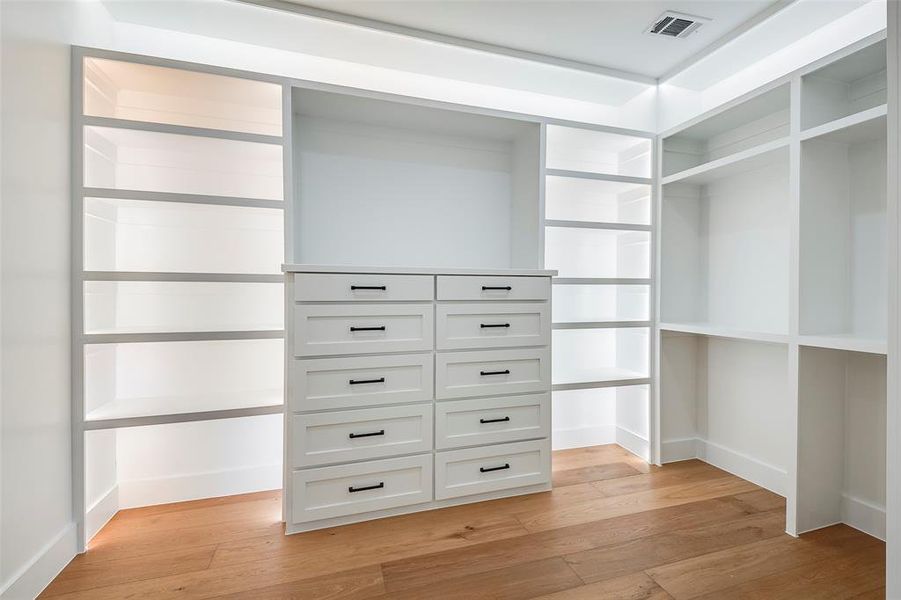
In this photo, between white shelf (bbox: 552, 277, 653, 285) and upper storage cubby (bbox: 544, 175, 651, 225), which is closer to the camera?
white shelf (bbox: 552, 277, 653, 285)

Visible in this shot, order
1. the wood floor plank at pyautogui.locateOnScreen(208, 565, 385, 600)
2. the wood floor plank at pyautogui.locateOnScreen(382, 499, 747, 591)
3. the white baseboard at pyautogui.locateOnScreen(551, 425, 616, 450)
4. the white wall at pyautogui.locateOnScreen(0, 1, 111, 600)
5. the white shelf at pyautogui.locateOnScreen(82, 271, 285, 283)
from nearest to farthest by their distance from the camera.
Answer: the white wall at pyautogui.locateOnScreen(0, 1, 111, 600), the wood floor plank at pyautogui.locateOnScreen(208, 565, 385, 600), the wood floor plank at pyautogui.locateOnScreen(382, 499, 747, 591), the white shelf at pyautogui.locateOnScreen(82, 271, 285, 283), the white baseboard at pyautogui.locateOnScreen(551, 425, 616, 450)

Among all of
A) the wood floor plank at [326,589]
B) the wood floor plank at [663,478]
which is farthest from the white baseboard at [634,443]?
the wood floor plank at [326,589]

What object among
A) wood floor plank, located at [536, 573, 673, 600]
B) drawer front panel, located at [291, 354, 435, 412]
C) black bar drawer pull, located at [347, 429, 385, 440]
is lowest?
wood floor plank, located at [536, 573, 673, 600]

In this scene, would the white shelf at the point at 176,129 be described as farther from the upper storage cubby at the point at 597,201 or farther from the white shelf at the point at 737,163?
the white shelf at the point at 737,163

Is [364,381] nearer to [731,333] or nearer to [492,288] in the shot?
[492,288]

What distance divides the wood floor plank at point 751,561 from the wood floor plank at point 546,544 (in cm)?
20

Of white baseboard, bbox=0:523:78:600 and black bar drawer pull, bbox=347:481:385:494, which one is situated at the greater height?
black bar drawer pull, bbox=347:481:385:494

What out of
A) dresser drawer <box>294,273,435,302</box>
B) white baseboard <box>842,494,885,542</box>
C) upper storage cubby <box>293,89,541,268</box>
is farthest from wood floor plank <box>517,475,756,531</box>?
upper storage cubby <box>293,89,541,268</box>

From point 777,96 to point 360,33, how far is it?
201cm

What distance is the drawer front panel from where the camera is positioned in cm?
175

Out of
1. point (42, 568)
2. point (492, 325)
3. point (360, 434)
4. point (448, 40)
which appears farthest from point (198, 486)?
point (448, 40)

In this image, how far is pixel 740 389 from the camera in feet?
7.82

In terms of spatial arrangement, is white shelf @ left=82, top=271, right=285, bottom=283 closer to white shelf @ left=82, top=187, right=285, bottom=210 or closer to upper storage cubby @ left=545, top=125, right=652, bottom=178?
white shelf @ left=82, top=187, right=285, bottom=210

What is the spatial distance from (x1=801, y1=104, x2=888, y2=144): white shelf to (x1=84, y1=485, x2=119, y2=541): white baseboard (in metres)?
3.29
